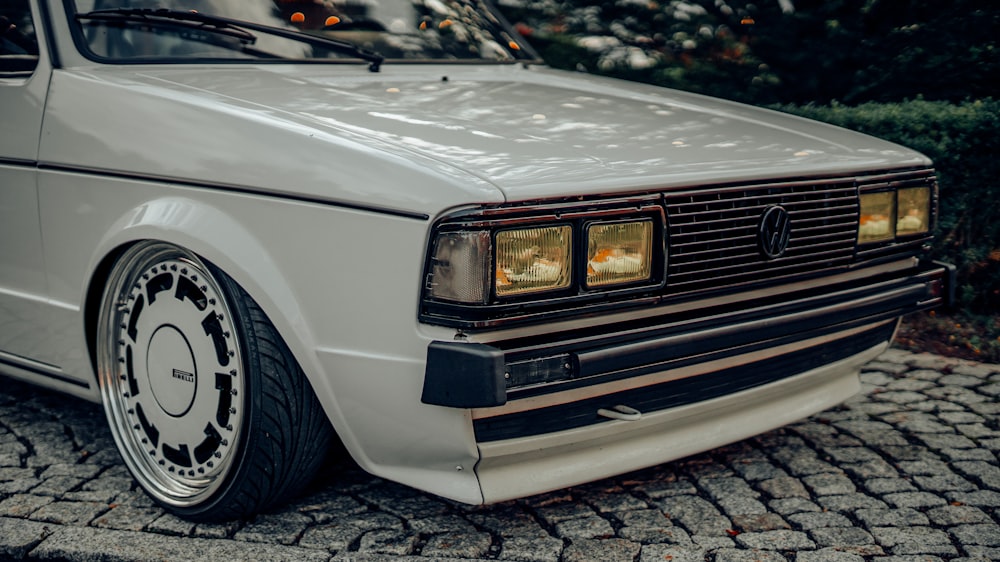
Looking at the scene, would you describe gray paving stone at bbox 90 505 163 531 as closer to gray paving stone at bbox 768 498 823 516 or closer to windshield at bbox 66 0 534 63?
windshield at bbox 66 0 534 63

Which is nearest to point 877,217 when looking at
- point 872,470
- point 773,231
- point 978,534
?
point 773,231

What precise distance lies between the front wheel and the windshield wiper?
2.59 ft

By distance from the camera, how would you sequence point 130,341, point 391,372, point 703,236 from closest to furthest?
1. point 391,372
2. point 703,236
3. point 130,341

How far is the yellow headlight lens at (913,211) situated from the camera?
328 centimetres

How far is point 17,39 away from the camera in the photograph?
342 centimetres

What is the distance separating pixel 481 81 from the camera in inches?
147

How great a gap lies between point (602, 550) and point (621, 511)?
278 mm

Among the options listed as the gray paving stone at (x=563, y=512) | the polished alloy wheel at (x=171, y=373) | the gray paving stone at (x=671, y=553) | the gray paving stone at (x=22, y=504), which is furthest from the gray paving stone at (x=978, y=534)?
the gray paving stone at (x=22, y=504)

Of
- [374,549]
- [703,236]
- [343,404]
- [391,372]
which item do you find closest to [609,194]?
[703,236]

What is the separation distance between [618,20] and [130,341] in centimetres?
471

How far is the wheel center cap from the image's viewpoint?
2.98 metres

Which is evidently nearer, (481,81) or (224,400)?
(224,400)

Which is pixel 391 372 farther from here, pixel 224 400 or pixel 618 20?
pixel 618 20

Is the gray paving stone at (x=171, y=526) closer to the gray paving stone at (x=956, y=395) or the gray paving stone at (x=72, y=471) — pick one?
the gray paving stone at (x=72, y=471)
